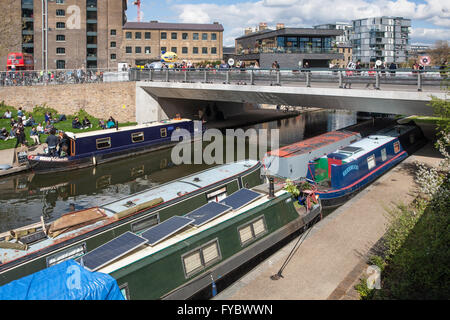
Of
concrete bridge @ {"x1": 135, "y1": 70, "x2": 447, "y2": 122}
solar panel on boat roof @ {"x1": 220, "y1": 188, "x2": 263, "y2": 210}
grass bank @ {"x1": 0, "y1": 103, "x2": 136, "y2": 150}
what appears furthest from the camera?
grass bank @ {"x1": 0, "y1": 103, "x2": 136, "y2": 150}

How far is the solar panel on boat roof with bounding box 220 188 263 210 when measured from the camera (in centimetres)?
1212

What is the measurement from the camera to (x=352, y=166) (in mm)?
17328

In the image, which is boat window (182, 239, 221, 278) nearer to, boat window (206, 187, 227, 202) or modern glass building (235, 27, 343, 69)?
boat window (206, 187, 227, 202)

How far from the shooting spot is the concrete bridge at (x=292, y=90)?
1967cm

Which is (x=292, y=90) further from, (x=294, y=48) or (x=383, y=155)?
(x=294, y=48)

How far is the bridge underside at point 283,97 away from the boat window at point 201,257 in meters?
13.4

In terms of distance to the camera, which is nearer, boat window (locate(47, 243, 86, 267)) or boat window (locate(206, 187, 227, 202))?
boat window (locate(47, 243, 86, 267))

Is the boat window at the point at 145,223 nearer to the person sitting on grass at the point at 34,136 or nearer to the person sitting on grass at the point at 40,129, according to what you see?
the person sitting on grass at the point at 34,136

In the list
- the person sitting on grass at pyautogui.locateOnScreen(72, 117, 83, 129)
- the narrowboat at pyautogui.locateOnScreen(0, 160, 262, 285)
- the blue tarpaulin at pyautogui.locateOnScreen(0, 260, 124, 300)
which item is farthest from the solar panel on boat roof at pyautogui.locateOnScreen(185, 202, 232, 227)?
the person sitting on grass at pyautogui.locateOnScreen(72, 117, 83, 129)

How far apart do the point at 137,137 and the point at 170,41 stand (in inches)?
1634

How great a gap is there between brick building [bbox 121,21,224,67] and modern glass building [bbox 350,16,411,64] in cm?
7575

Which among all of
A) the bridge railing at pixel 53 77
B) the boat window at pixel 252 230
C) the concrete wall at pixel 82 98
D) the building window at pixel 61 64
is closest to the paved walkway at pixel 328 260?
the boat window at pixel 252 230

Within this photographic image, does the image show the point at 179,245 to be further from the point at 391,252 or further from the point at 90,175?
the point at 90,175

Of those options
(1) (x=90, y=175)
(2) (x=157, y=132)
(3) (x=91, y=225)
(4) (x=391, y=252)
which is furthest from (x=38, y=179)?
(4) (x=391, y=252)
